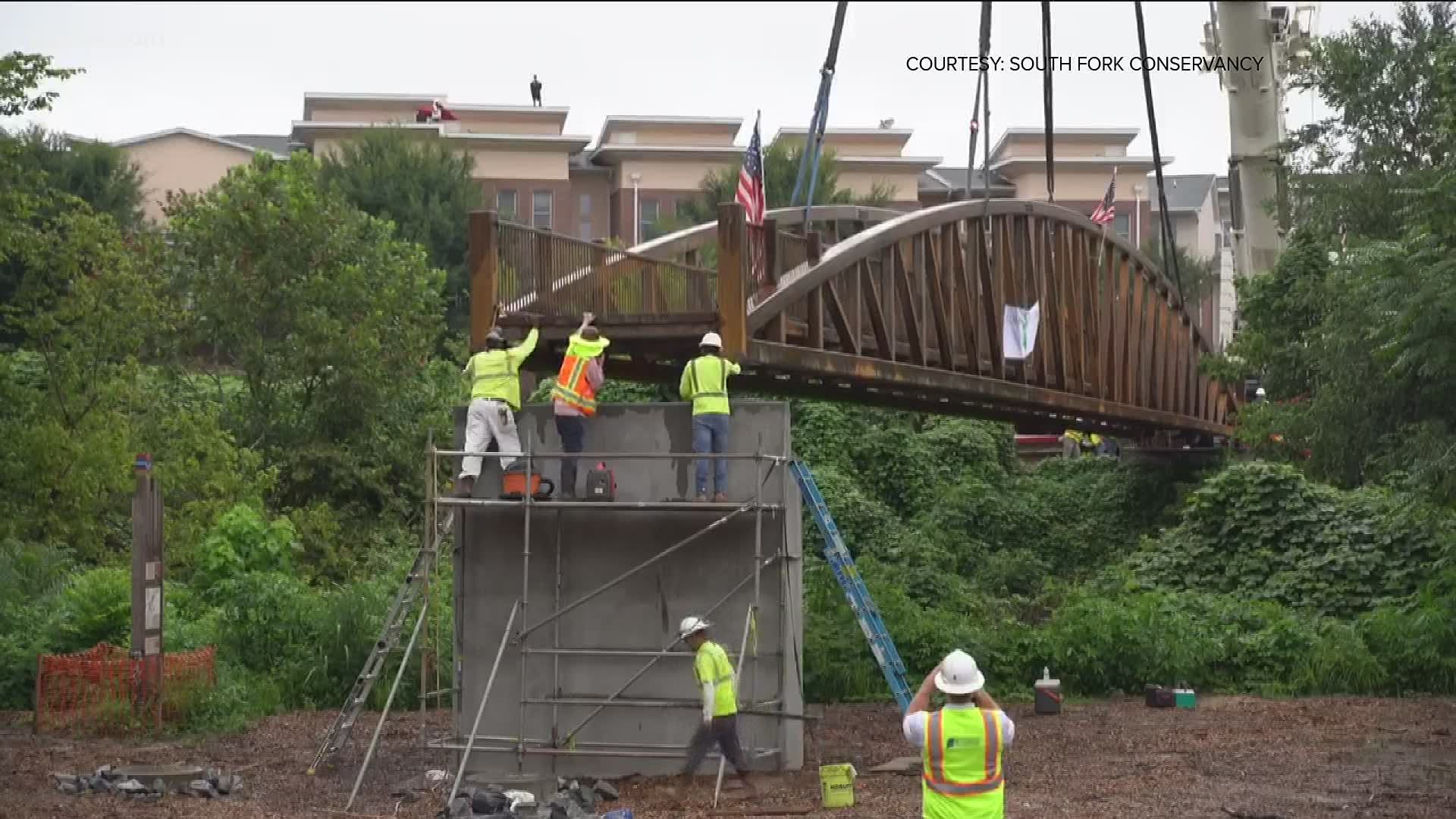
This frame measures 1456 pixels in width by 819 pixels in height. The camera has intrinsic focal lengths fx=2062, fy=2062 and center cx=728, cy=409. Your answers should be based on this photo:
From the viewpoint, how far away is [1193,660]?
29.6 m

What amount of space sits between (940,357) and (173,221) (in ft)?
81.1

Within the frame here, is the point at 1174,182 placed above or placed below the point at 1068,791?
above

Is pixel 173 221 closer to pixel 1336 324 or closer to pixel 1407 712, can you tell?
pixel 1336 324

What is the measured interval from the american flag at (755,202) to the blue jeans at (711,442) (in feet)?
12.1

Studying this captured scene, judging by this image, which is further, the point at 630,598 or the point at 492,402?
the point at 630,598

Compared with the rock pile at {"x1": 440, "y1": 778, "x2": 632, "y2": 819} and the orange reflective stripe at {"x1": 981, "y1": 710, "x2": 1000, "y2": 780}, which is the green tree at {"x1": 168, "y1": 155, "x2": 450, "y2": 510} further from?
the orange reflective stripe at {"x1": 981, "y1": 710, "x2": 1000, "y2": 780}

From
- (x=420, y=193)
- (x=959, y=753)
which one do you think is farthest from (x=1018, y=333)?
(x=420, y=193)

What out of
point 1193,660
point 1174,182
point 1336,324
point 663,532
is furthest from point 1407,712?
point 1174,182

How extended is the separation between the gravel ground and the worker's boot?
316 cm

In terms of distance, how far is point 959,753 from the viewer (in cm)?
1210

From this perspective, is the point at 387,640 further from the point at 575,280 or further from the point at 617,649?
the point at 575,280

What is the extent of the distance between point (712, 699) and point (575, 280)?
6.00 m

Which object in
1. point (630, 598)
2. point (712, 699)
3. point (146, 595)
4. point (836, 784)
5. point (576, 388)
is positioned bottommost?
point (836, 784)

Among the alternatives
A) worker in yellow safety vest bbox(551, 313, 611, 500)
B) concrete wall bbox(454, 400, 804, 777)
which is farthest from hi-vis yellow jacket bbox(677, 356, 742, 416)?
worker in yellow safety vest bbox(551, 313, 611, 500)
